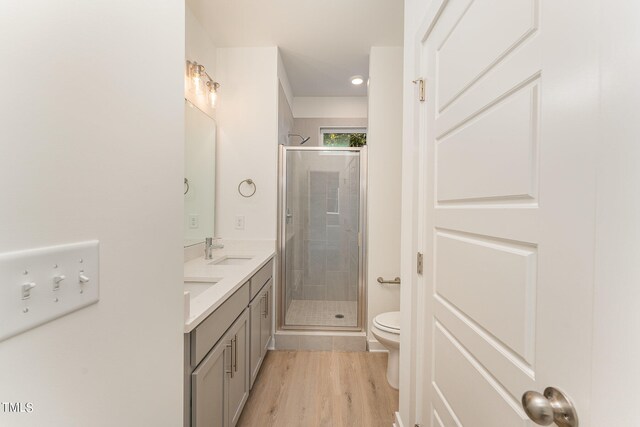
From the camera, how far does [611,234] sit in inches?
16.9

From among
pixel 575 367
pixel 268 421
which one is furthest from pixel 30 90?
pixel 268 421

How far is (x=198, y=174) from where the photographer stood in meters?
2.23

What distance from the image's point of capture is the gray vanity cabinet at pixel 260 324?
6.12 ft

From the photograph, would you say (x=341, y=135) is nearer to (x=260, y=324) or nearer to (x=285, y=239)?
(x=285, y=239)

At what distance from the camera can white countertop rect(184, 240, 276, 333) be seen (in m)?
1.07

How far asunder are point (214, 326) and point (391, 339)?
1289mm

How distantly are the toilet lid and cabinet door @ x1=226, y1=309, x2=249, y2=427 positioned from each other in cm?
95

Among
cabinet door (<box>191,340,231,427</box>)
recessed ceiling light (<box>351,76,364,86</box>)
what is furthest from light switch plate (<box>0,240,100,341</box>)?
recessed ceiling light (<box>351,76,364,86</box>)

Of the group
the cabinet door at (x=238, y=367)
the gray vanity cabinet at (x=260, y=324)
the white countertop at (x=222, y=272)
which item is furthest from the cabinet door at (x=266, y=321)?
the cabinet door at (x=238, y=367)

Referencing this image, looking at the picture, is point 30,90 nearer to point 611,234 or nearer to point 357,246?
point 611,234

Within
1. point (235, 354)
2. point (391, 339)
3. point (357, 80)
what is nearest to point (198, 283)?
point (235, 354)

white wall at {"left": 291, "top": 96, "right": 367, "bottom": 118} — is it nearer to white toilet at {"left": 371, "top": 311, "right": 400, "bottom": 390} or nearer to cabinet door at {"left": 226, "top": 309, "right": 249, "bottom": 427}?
white toilet at {"left": 371, "top": 311, "right": 400, "bottom": 390}

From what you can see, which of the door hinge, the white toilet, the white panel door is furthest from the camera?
the white toilet

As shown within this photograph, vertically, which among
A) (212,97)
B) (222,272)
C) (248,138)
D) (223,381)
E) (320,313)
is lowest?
(320,313)
